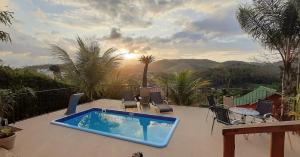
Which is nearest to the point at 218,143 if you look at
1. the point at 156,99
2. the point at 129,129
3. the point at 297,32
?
the point at 129,129

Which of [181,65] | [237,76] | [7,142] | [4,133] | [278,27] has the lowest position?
[7,142]

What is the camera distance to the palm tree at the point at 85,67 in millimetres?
10109

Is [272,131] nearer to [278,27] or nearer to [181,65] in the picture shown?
[278,27]

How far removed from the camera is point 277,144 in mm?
1323

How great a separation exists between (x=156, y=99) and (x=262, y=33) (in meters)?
4.60

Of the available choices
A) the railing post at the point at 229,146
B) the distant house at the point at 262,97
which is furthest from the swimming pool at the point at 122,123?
the railing post at the point at 229,146

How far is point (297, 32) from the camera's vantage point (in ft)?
22.4

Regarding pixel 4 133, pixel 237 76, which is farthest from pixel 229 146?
pixel 237 76

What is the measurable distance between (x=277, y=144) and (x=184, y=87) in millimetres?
7714

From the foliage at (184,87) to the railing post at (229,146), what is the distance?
750 centimetres

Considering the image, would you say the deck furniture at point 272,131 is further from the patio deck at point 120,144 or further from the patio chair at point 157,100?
the patio chair at point 157,100

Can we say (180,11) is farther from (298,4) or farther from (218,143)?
(218,143)

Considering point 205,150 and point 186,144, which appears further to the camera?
point 186,144

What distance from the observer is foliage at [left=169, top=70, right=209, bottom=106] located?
354 inches
